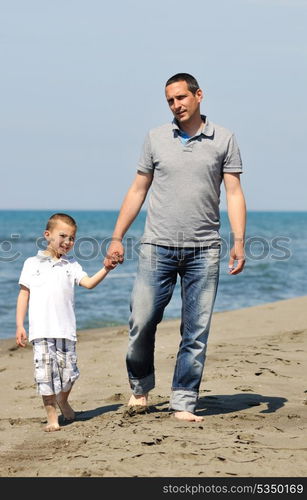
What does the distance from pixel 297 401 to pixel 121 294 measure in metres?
10.6

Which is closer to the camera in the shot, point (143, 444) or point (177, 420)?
point (143, 444)

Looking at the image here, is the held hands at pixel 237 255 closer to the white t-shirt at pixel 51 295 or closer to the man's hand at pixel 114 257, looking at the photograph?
the man's hand at pixel 114 257

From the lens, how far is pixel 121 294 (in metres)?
16.7

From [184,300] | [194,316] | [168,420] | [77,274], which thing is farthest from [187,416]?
[77,274]

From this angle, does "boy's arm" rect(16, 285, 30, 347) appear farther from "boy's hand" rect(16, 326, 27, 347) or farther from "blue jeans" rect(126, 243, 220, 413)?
"blue jeans" rect(126, 243, 220, 413)

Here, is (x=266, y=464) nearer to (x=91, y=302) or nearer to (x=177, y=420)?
(x=177, y=420)

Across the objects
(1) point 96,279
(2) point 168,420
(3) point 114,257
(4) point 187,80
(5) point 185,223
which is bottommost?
(2) point 168,420

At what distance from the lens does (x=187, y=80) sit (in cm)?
543

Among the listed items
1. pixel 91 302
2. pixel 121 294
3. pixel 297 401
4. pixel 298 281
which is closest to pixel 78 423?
pixel 297 401

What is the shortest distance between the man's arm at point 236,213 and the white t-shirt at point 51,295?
3.36 ft

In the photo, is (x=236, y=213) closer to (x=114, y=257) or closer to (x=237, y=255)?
(x=237, y=255)

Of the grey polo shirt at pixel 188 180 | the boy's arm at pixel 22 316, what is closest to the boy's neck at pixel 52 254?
the boy's arm at pixel 22 316

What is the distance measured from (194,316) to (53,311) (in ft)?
3.01

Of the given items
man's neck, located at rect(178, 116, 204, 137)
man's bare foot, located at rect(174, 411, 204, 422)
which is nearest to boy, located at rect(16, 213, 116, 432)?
man's bare foot, located at rect(174, 411, 204, 422)
